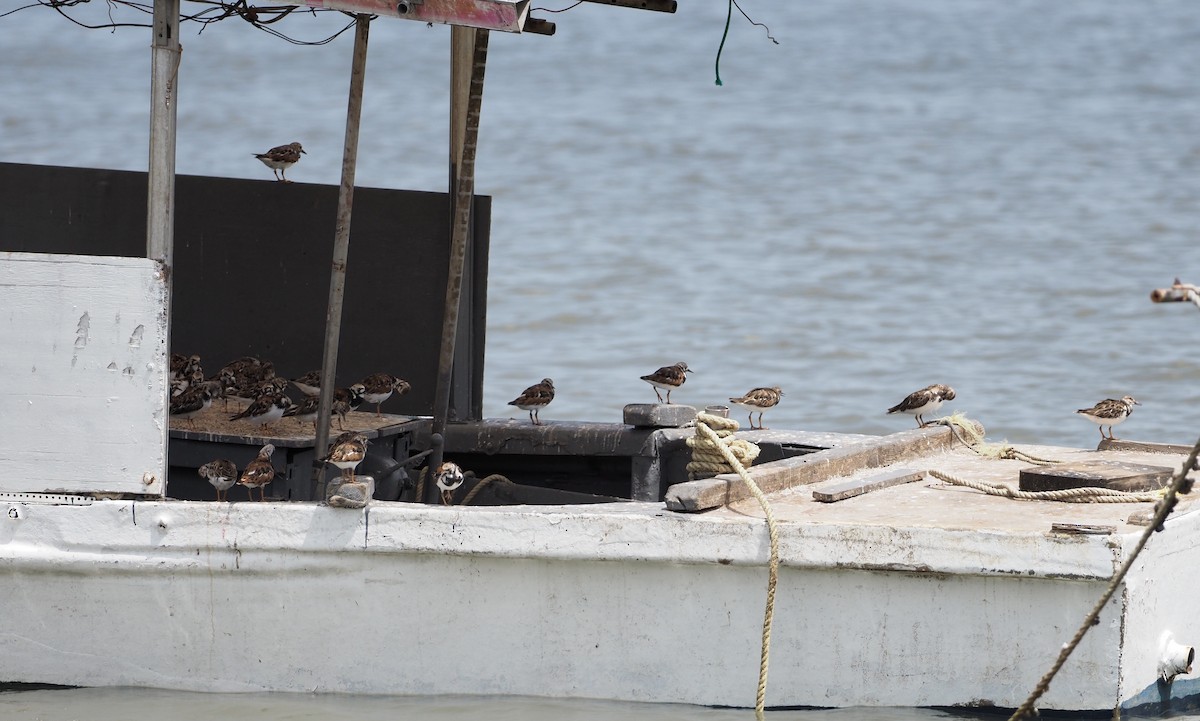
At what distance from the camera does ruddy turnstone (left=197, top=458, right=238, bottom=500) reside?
24.0 feet

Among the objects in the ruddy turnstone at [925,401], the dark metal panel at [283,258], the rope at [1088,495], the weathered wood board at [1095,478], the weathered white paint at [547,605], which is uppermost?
the dark metal panel at [283,258]

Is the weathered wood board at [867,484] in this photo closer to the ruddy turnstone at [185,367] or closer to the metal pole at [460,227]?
the metal pole at [460,227]

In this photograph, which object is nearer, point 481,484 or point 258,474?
point 258,474

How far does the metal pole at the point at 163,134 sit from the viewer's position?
6133 mm

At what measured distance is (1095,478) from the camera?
659cm

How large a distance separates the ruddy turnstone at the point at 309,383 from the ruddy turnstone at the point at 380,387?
240mm

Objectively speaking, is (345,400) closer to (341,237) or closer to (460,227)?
(460,227)

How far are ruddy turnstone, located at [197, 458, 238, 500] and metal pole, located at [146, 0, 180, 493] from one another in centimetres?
109

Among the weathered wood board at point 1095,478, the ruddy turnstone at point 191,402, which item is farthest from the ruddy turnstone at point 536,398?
the weathered wood board at point 1095,478

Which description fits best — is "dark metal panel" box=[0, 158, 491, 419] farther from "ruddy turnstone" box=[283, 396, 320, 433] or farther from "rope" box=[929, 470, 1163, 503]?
"rope" box=[929, 470, 1163, 503]

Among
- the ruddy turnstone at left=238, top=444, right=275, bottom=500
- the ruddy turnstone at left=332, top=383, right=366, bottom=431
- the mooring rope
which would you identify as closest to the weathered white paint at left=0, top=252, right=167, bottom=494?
the ruddy turnstone at left=238, top=444, right=275, bottom=500

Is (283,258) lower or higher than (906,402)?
higher

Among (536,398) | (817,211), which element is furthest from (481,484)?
(817,211)

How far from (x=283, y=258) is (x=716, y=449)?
3239 millimetres
